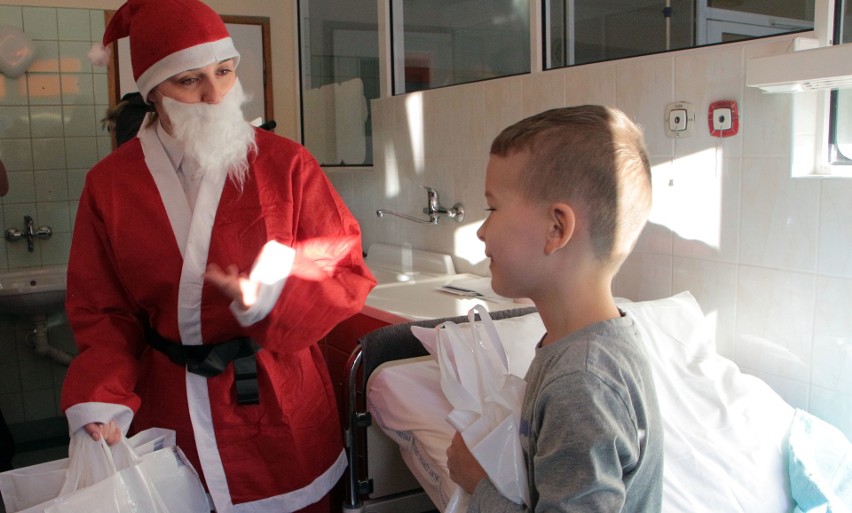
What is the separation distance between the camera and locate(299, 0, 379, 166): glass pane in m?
3.98

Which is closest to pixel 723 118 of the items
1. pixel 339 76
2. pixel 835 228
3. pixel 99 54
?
pixel 835 228

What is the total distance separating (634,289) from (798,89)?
825 millimetres

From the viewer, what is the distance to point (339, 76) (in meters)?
4.13

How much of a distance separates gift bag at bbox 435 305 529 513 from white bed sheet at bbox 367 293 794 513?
51cm

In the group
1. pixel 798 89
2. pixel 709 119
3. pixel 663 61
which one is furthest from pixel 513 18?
pixel 798 89

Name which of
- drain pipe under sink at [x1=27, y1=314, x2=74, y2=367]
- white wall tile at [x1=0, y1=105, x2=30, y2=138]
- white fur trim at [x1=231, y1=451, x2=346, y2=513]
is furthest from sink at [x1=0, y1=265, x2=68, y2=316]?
white fur trim at [x1=231, y1=451, x2=346, y2=513]

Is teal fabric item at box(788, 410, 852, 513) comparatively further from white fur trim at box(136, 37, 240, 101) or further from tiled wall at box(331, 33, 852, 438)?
white fur trim at box(136, 37, 240, 101)

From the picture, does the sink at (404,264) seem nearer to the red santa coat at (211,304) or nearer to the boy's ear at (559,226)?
the red santa coat at (211,304)

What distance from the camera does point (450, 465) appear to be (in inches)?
43.9

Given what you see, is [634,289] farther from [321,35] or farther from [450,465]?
[321,35]

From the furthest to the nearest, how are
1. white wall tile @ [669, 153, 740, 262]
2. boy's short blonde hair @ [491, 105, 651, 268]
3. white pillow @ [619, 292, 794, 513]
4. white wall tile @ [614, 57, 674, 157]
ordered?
white wall tile @ [614, 57, 674, 157]
white wall tile @ [669, 153, 740, 262]
white pillow @ [619, 292, 794, 513]
boy's short blonde hair @ [491, 105, 651, 268]

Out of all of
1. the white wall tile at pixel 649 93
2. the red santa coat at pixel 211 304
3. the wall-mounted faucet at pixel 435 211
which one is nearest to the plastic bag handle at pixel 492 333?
the red santa coat at pixel 211 304

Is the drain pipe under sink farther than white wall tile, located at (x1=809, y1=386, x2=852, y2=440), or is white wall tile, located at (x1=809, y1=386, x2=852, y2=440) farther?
the drain pipe under sink

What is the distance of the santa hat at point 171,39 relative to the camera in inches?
61.4
